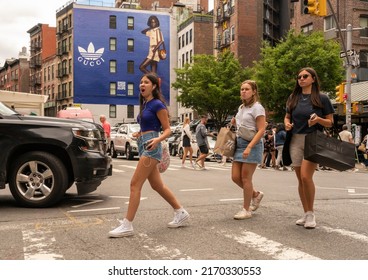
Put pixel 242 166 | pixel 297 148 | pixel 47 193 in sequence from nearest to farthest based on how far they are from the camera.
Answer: pixel 297 148 → pixel 242 166 → pixel 47 193

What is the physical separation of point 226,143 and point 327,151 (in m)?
1.47

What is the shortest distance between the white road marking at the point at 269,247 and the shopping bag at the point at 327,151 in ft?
3.73

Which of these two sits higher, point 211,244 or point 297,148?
point 297,148

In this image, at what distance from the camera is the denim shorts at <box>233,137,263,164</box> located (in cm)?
650

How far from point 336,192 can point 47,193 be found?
5.69 metres

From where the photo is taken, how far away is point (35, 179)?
766cm

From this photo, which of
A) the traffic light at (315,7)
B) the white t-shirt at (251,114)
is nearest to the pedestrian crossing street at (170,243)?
the white t-shirt at (251,114)

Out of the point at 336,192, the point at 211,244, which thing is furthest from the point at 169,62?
the point at 211,244

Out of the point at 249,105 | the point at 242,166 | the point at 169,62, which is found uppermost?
the point at 169,62

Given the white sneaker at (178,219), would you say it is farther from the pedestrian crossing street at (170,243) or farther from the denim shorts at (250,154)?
the denim shorts at (250,154)

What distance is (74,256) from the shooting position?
468 cm

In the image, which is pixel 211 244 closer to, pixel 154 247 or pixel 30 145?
pixel 154 247

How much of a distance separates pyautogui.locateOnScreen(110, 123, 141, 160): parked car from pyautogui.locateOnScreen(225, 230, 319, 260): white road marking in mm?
17568

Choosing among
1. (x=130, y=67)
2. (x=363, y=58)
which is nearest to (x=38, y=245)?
(x=363, y=58)
